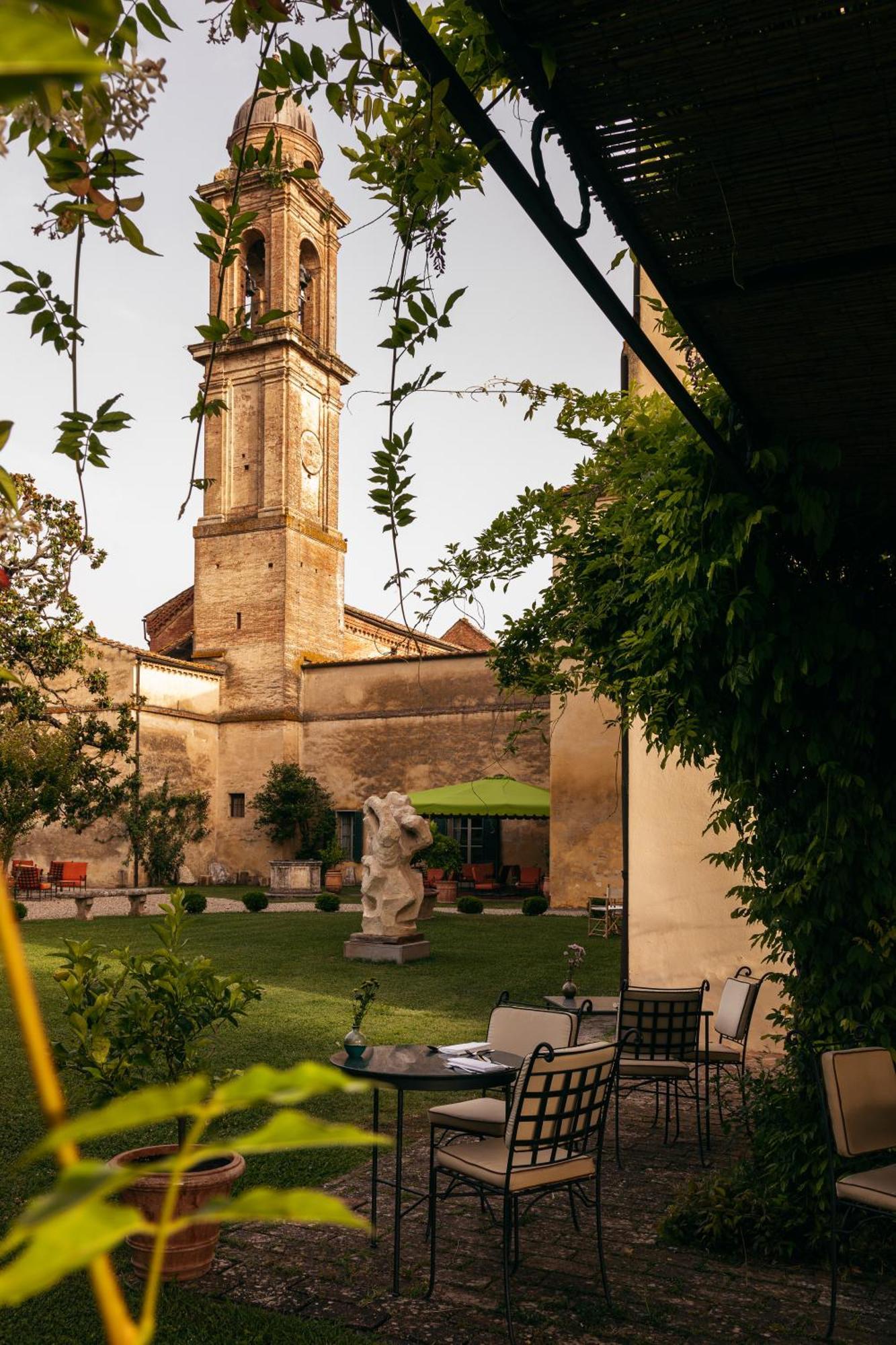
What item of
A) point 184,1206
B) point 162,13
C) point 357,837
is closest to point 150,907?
point 357,837

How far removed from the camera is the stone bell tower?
1185 inches

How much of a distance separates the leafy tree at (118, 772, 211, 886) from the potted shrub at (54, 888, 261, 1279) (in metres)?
19.6

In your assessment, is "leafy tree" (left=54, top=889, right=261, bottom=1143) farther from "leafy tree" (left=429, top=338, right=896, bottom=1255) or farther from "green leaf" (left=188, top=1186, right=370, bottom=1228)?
"green leaf" (left=188, top=1186, right=370, bottom=1228)

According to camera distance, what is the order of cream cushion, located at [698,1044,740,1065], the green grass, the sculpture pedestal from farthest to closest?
the green grass, the sculpture pedestal, cream cushion, located at [698,1044,740,1065]

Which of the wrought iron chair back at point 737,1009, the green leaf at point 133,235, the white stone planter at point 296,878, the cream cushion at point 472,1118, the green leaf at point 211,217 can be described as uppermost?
the green leaf at point 211,217

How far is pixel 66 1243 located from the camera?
277 millimetres

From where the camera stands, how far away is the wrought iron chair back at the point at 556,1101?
4168mm

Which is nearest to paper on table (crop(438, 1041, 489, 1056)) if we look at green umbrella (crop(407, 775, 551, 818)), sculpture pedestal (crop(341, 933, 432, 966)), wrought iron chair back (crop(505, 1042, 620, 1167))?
wrought iron chair back (crop(505, 1042, 620, 1167))

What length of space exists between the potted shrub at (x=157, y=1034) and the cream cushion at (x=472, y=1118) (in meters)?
0.99

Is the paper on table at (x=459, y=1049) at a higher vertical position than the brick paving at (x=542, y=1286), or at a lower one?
higher

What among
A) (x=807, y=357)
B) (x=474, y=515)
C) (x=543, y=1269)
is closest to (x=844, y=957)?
(x=543, y=1269)

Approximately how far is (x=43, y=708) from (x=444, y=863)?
354 inches

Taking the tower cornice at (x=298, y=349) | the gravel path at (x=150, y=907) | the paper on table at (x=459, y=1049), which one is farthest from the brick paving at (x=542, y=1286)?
the tower cornice at (x=298, y=349)

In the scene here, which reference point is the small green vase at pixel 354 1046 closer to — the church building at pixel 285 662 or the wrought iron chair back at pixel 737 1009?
the wrought iron chair back at pixel 737 1009
